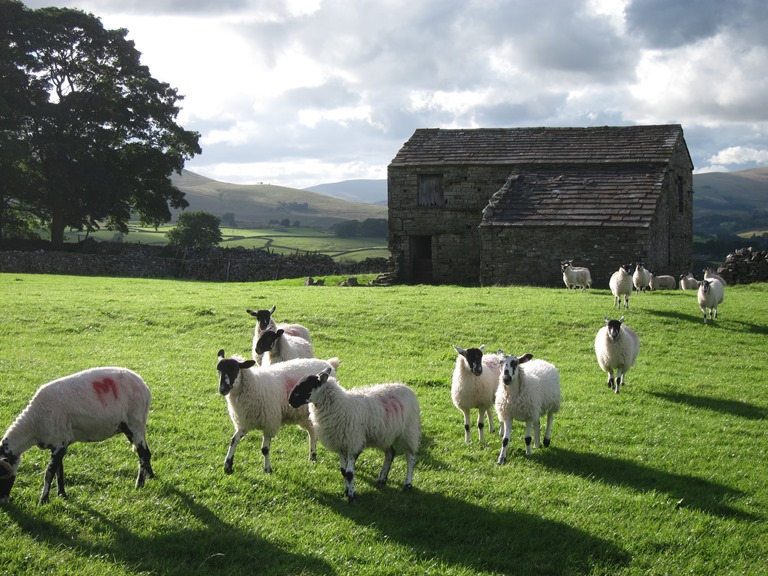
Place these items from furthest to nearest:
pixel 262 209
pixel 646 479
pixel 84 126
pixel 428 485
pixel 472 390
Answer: pixel 262 209, pixel 84 126, pixel 472 390, pixel 646 479, pixel 428 485

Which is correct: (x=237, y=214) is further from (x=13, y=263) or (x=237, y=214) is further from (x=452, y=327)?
(x=452, y=327)

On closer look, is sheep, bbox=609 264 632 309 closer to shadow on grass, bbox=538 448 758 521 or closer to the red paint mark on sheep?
shadow on grass, bbox=538 448 758 521

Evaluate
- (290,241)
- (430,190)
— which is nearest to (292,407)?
(430,190)

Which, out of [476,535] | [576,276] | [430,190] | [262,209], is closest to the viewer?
[476,535]

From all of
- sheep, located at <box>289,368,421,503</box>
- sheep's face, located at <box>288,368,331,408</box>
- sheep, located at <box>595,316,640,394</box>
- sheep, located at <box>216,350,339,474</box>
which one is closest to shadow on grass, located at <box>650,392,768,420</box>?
sheep, located at <box>595,316,640,394</box>

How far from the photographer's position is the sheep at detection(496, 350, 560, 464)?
9305 millimetres

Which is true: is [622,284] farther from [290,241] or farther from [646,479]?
[290,241]

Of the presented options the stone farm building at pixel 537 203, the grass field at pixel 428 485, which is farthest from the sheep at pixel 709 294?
the stone farm building at pixel 537 203

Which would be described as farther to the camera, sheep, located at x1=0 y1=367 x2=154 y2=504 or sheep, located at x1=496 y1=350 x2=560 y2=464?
sheep, located at x1=496 y1=350 x2=560 y2=464

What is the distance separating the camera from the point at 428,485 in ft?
27.0

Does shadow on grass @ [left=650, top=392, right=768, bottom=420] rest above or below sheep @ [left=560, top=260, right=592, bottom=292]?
below

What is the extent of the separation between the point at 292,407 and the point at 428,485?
77.5 inches

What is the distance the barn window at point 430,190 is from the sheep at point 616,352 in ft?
77.7

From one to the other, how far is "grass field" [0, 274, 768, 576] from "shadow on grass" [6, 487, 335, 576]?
0.8 inches
